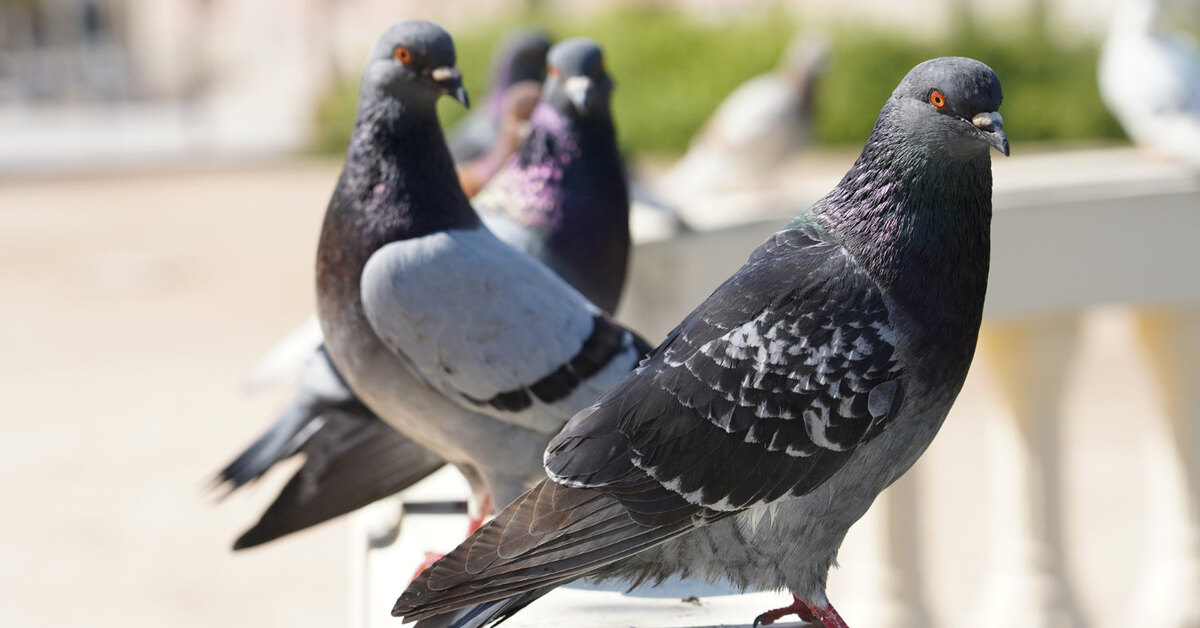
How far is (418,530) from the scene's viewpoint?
397 cm

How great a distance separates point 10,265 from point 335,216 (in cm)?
1414

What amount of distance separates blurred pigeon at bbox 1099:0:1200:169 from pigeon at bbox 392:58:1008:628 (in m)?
4.39

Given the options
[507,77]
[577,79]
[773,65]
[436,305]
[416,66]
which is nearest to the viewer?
[436,305]

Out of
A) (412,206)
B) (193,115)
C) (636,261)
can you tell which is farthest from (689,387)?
(193,115)

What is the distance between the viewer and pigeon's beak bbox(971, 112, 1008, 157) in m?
2.43

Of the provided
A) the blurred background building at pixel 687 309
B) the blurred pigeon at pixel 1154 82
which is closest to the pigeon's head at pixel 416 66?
the blurred background building at pixel 687 309

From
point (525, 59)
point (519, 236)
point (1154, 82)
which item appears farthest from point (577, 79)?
point (1154, 82)

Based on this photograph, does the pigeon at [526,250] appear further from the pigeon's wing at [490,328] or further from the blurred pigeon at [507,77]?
the blurred pigeon at [507,77]

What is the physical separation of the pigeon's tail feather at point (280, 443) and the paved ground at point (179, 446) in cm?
343

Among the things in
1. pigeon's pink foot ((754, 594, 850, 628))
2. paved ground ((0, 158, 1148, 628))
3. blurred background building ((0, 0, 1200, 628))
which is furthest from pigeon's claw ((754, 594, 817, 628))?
paved ground ((0, 158, 1148, 628))

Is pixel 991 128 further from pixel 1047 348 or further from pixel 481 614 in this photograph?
pixel 1047 348

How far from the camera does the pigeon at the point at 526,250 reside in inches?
153

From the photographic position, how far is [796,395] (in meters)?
2.59

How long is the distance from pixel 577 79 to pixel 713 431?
5.56ft
